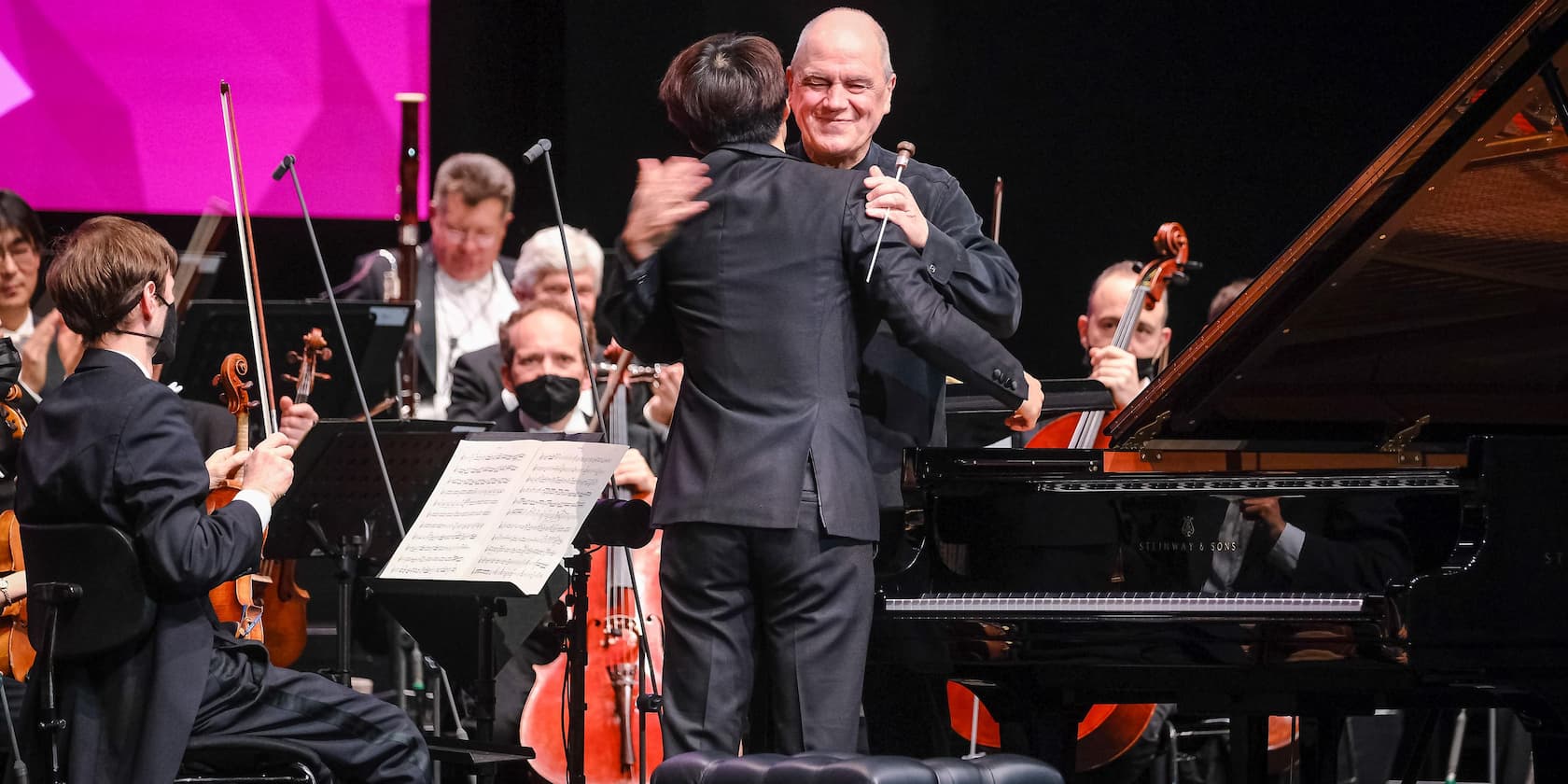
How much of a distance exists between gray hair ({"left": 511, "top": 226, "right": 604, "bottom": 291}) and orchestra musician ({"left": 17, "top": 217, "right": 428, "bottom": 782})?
9.20 ft

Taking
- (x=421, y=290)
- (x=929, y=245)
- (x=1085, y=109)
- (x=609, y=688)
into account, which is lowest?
(x=609, y=688)

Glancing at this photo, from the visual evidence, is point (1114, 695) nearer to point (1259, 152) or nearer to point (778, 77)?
point (778, 77)

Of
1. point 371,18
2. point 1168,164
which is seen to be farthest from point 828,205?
point 371,18

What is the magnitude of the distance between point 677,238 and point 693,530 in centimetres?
45

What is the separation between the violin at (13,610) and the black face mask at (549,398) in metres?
1.38

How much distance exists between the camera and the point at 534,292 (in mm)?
5762

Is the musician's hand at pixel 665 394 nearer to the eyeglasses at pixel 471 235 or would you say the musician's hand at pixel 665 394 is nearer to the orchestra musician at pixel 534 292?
the orchestra musician at pixel 534 292

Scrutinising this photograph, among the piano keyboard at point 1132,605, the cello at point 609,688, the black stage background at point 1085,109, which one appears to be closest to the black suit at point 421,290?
the black stage background at point 1085,109

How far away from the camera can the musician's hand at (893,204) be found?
267 cm

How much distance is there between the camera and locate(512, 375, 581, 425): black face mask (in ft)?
15.4

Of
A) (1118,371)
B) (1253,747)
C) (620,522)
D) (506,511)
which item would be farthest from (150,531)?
(1118,371)

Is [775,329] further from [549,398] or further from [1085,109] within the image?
[1085,109]

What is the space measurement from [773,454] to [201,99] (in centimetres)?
448

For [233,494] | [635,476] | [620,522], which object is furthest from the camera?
[635,476]
